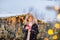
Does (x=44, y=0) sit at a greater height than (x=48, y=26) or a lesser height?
greater

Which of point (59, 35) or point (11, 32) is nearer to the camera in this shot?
point (59, 35)

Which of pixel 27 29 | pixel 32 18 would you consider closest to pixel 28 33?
pixel 27 29

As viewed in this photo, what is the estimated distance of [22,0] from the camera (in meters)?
1.81

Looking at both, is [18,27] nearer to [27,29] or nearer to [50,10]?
[27,29]

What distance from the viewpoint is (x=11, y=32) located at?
1833mm

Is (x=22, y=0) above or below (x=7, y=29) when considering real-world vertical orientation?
above

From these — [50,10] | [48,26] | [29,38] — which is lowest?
[29,38]

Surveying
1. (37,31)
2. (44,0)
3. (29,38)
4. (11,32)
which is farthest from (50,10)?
(11,32)

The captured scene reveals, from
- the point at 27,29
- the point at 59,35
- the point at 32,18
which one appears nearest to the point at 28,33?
the point at 27,29

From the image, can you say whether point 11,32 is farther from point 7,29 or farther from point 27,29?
point 27,29

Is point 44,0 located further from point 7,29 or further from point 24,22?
point 7,29

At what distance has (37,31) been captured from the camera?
1.77 meters

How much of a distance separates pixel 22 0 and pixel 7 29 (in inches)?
13.6

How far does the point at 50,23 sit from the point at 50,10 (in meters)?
0.13
